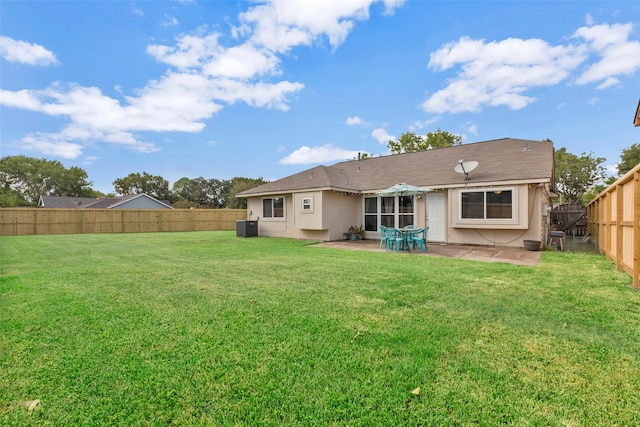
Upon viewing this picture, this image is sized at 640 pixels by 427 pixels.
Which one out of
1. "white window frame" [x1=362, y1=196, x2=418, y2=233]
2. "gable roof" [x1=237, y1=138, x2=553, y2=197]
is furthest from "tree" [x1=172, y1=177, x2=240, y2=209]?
"white window frame" [x1=362, y1=196, x2=418, y2=233]

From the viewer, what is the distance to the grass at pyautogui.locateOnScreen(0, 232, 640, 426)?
1.88 meters

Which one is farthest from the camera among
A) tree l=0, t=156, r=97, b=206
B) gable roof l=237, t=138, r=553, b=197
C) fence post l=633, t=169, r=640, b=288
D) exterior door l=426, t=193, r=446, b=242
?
tree l=0, t=156, r=97, b=206

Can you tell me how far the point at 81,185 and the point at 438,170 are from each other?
57.8 metres

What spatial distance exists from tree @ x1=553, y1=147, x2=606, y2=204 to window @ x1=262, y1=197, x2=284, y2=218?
86.3 ft

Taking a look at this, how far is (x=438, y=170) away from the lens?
1266cm

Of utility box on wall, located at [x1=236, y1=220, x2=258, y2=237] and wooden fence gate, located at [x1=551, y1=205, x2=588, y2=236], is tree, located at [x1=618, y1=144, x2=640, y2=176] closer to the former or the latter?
wooden fence gate, located at [x1=551, y1=205, x2=588, y2=236]

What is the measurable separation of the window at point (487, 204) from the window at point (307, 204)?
598 cm

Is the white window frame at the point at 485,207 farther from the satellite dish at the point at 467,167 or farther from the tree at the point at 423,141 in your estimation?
the tree at the point at 423,141

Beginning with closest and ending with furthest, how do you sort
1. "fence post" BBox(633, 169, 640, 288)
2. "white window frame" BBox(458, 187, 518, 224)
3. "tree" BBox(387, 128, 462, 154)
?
"fence post" BBox(633, 169, 640, 288) < "white window frame" BBox(458, 187, 518, 224) < "tree" BBox(387, 128, 462, 154)

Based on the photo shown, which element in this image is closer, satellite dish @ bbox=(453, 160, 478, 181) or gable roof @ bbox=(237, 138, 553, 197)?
gable roof @ bbox=(237, 138, 553, 197)

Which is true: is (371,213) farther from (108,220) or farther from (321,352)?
(108,220)

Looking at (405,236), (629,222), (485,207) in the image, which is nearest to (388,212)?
(405,236)

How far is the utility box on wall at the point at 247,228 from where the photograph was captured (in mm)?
15109

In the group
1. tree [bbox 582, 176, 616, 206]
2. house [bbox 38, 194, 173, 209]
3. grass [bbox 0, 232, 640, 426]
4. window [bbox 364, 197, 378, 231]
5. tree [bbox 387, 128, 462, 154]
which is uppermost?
tree [bbox 387, 128, 462, 154]
